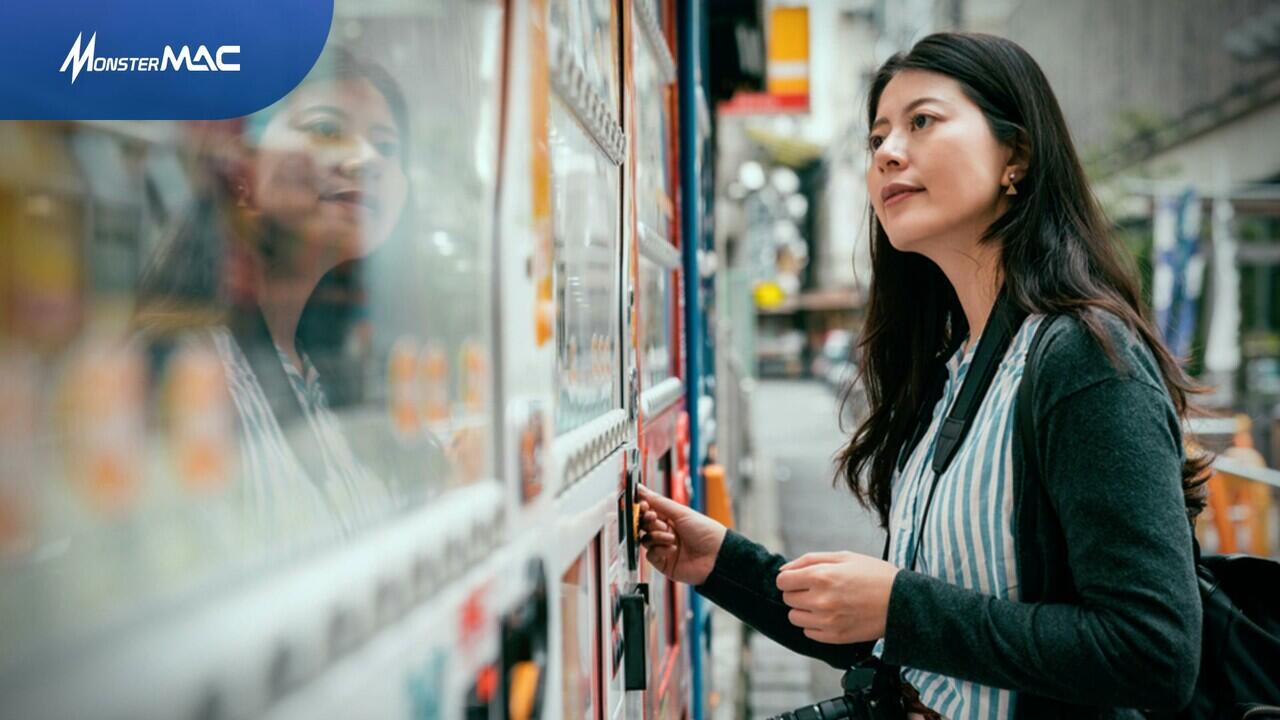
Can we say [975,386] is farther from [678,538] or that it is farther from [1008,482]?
[678,538]

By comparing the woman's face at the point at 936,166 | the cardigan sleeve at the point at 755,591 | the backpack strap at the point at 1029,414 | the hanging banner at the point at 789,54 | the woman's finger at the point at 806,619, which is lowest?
the cardigan sleeve at the point at 755,591

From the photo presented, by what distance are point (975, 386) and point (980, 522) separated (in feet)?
0.63

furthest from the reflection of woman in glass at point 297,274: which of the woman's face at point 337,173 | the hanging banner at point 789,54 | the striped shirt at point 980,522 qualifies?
the hanging banner at point 789,54

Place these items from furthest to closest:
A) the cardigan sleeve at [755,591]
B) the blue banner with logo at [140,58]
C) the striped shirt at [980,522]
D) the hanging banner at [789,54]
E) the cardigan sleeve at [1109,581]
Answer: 1. the hanging banner at [789,54]
2. the cardigan sleeve at [755,591]
3. the striped shirt at [980,522]
4. the cardigan sleeve at [1109,581]
5. the blue banner with logo at [140,58]

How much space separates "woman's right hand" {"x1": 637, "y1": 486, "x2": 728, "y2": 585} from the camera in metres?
1.60

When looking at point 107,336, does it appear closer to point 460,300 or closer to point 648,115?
point 460,300

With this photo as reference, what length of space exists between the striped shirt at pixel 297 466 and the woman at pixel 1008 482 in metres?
0.69

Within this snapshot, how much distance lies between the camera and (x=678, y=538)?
163cm

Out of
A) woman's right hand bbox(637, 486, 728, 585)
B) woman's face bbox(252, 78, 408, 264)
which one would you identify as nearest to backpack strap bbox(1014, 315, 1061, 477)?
woman's right hand bbox(637, 486, 728, 585)

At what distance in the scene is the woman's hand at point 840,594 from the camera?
121cm

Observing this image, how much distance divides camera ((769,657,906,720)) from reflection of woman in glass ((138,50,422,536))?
940mm

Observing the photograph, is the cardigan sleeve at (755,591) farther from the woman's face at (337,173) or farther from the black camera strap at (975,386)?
the woman's face at (337,173)

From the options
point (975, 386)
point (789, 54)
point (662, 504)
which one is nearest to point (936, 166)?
point (975, 386)

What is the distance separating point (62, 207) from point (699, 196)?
2487 mm
